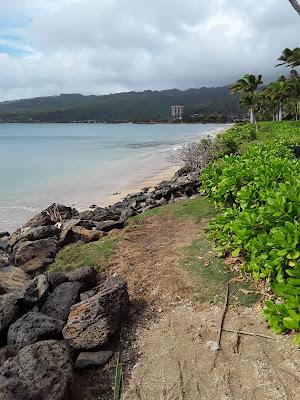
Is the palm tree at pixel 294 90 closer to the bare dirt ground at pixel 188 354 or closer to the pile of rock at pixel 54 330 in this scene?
the bare dirt ground at pixel 188 354

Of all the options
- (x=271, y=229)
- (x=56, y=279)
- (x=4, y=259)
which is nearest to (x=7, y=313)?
(x=56, y=279)

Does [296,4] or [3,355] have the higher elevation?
[296,4]

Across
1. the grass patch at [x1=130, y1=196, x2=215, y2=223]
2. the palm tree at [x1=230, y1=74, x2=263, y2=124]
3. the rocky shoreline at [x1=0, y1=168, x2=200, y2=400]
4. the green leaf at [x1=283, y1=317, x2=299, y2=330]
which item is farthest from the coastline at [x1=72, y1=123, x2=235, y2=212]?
the palm tree at [x1=230, y1=74, x2=263, y2=124]

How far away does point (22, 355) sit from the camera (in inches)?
A: 164

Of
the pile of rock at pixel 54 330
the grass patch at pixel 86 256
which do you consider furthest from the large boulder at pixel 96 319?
the grass patch at pixel 86 256

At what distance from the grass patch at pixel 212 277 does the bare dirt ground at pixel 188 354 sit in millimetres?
127

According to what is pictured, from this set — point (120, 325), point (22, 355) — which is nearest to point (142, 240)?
point (120, 325)

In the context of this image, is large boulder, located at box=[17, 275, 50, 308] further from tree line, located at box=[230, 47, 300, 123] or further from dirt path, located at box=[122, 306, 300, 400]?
tree line, located at box=[230, 47, 300, 123]

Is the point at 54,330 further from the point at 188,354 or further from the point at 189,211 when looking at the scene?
the point at 189,211

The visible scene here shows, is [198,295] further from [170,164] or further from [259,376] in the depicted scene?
[170,164]

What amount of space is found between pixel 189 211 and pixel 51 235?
3.57 m

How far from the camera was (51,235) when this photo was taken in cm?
1077

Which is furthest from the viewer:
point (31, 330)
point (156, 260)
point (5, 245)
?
point (5, 245)

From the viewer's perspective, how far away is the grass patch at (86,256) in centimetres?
752
